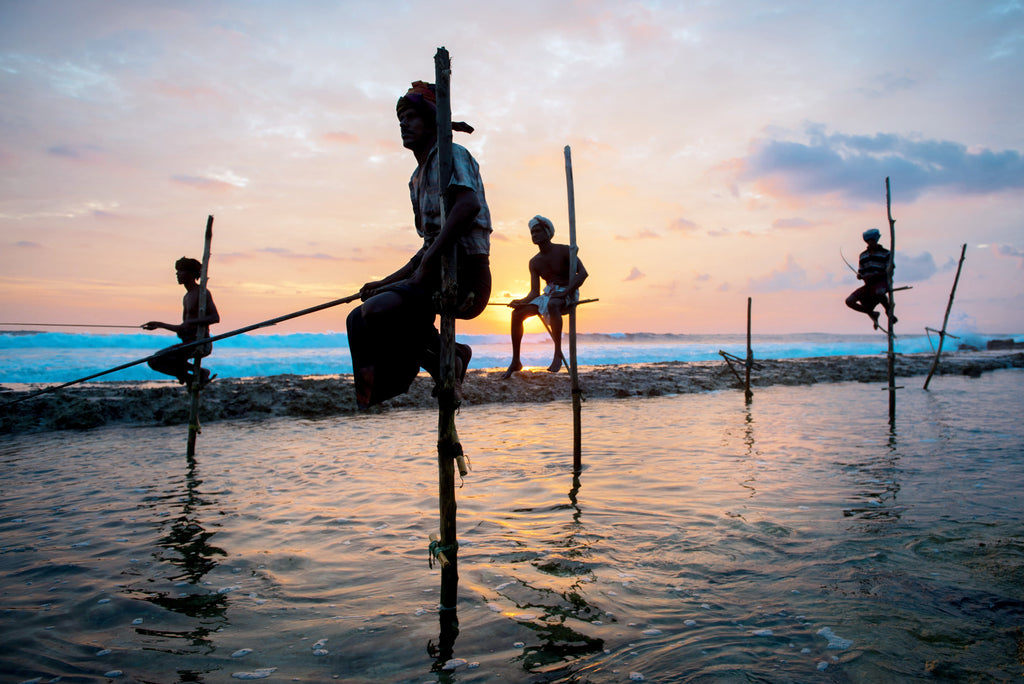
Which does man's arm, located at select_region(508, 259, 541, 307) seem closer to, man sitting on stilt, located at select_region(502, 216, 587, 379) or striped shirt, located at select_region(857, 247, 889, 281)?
man sitting on stilt, located at select_region(502, 216, 587, 379)

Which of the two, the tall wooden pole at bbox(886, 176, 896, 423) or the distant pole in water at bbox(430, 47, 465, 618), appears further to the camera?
the tall wooden pole at bbox(886, 176, 896, 423)

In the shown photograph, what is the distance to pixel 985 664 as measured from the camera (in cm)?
310

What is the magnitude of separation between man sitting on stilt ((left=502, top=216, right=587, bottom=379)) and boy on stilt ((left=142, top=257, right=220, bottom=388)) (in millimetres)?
4632

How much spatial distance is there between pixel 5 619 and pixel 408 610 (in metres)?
2.59

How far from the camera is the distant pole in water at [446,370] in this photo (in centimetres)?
332

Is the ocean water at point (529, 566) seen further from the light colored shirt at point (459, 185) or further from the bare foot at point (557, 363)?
the light colored shirt at point (459, 185)

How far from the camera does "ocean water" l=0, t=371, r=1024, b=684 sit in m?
3.23

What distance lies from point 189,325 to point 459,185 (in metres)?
7.25

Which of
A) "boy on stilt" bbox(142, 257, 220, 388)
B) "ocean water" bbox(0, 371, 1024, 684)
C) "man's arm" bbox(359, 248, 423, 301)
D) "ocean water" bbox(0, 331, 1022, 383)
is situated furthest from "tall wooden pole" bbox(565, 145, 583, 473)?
"ocean water" bbox(0, 331, 1022, 383)

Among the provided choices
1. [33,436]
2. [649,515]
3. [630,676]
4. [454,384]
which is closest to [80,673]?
[454,384]

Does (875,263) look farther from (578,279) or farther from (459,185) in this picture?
(459,185)

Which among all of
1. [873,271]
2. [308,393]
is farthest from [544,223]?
[308,393]

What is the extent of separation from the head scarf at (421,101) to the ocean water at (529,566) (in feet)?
10.6

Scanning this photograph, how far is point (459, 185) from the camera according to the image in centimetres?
334
